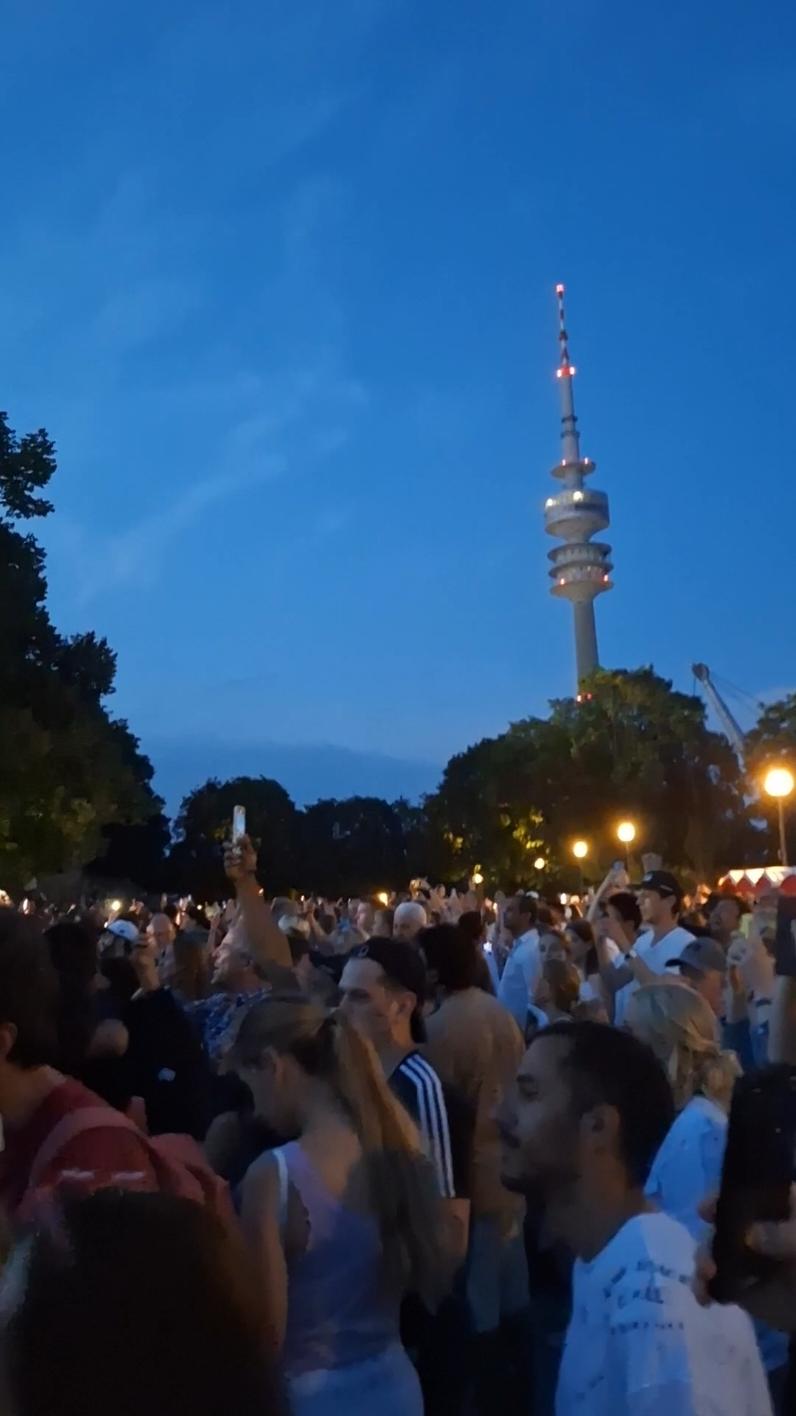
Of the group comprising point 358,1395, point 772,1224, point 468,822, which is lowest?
point 358,1395

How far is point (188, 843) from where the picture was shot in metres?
71.4

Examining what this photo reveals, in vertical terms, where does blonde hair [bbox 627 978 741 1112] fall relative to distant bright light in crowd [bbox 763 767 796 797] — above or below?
below

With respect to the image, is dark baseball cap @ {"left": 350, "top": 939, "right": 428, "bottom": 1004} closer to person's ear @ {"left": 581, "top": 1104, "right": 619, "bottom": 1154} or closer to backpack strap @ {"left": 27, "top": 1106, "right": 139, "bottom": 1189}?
person's ear @ {"left": 581, "top": 1104, "right": 619, "bottom": 1154}

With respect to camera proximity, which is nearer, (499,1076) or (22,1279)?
(22,1279)

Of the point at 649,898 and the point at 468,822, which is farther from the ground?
the point at 468,822

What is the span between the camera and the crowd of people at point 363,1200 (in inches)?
47.8

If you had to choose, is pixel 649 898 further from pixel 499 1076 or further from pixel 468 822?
pixel 468 822

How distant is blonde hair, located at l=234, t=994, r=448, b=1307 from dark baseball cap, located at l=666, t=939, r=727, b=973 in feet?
11.9

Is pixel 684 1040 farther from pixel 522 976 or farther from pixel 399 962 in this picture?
pixel 522 976

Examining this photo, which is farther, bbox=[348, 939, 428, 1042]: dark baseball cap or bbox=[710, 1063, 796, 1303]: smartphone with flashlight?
bbox=[348, 939, 428, 1042]: dark baseball cap

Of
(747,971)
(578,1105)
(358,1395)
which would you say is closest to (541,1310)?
(747,971)

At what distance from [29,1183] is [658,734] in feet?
167

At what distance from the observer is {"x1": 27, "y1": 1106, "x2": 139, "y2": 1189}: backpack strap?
7.69 ft

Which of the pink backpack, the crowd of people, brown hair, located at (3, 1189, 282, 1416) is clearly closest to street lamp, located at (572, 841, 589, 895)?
the crowd of people
